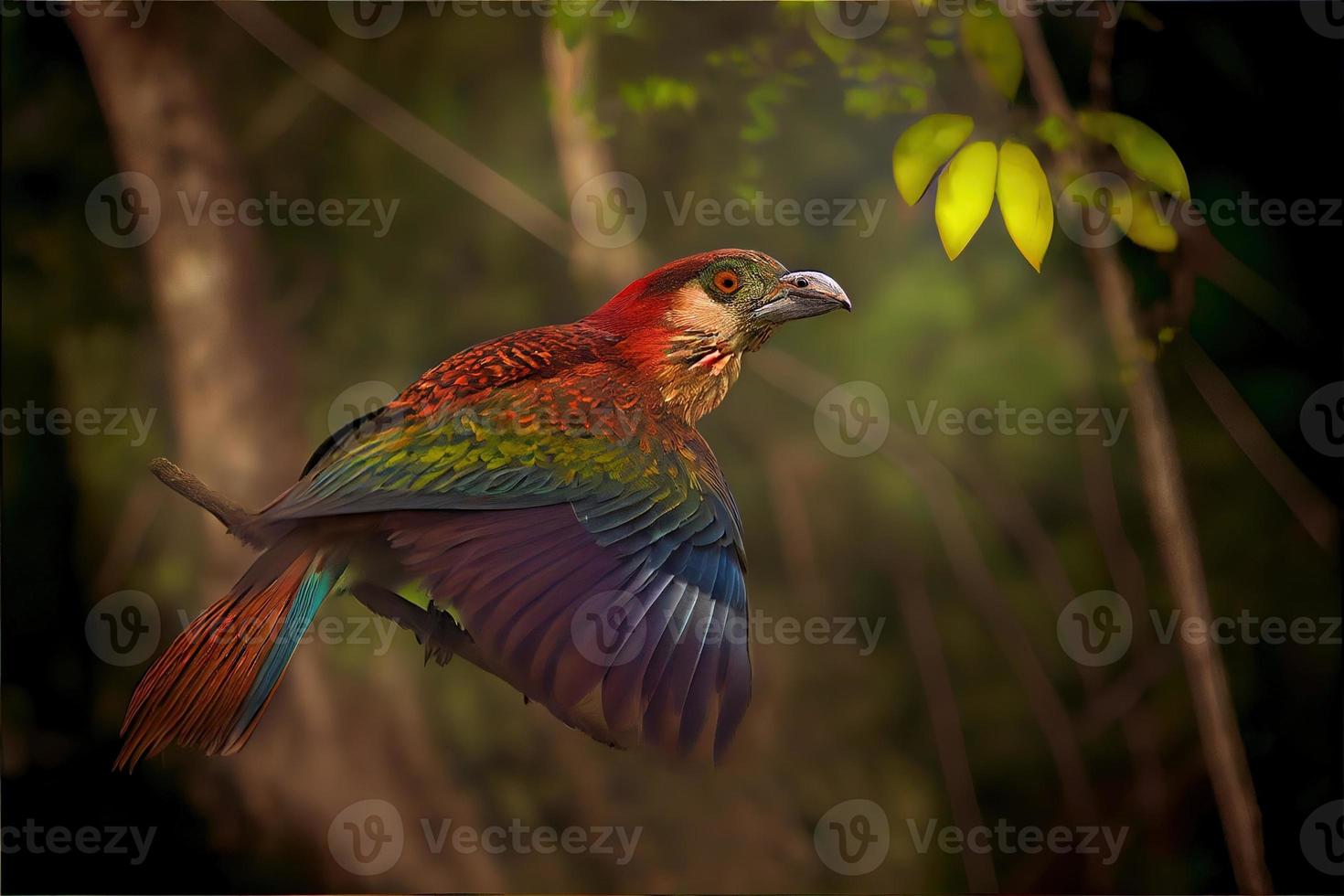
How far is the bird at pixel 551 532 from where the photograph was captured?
1.65 meters

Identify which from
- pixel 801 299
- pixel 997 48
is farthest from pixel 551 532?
pixel 997 48

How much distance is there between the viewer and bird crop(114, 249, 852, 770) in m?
1.65

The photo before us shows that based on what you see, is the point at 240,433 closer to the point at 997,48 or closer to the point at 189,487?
the point at 189,487

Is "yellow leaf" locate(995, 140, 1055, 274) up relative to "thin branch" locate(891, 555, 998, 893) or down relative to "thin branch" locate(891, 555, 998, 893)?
up

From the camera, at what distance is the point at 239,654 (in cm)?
183

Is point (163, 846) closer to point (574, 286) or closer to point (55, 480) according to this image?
point (55, 480)

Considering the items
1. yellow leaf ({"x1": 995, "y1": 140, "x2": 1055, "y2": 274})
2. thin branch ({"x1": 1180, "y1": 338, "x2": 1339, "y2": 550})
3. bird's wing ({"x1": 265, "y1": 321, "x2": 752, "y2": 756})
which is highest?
yellow leaf ({"x1": 995, "y1": 140, "x2": 1055, "y2": 274})

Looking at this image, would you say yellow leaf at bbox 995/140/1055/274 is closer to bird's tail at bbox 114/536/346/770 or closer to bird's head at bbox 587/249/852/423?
bird's head at bbox 587/249/852/423

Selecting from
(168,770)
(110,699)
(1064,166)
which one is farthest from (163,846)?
(1064,166)

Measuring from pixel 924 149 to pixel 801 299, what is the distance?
322 mm

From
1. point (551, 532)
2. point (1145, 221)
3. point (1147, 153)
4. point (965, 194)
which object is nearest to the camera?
point (551, 532)

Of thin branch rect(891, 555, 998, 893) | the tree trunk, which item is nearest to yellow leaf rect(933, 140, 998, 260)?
thin branch rect(891, 555, 998, 893)

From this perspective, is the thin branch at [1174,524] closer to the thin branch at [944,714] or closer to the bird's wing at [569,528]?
the thin branch at [944,714]

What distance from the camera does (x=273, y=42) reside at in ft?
8.16
